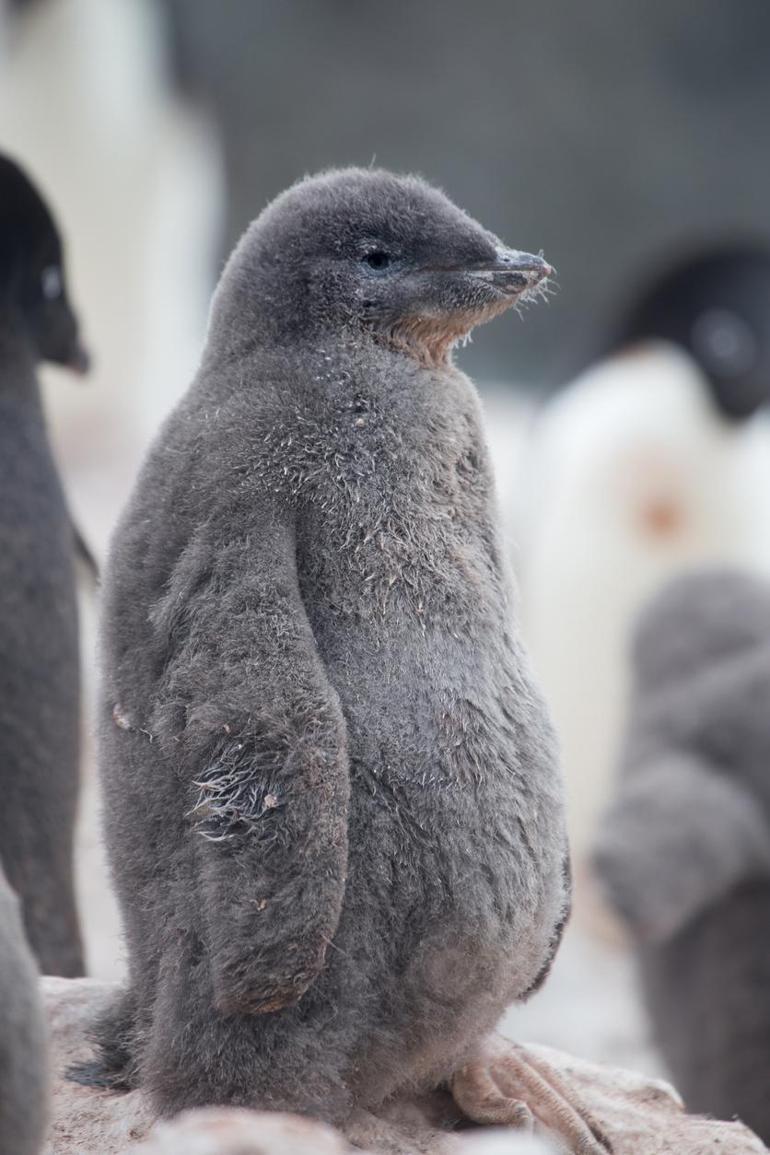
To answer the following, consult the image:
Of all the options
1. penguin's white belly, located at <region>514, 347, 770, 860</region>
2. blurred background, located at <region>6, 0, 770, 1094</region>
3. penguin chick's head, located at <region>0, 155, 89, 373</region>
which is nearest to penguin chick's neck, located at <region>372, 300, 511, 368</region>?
blurred background, located at <region>6, 0, 770, 1094</region>

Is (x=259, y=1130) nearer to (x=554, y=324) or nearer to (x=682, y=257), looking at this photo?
(x=682, y=257)

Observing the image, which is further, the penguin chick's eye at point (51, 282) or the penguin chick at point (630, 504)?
the penguin chick at point (630, 504)

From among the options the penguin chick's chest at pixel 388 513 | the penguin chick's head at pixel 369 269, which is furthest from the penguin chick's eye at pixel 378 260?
the penguin chick's chest at pixel 388 513

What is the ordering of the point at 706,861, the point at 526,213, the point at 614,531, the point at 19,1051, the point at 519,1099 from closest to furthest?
the point at 19,1051, the point at 519,1099, the point at 706,861, the point at 614,531, the point at 526,213

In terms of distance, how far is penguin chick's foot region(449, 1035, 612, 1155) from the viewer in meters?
1.68

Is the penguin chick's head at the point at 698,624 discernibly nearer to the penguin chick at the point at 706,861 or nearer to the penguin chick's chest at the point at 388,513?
the penguin chick at the point at 706,861

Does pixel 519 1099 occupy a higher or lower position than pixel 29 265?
lower

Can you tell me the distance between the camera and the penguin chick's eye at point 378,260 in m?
1.64

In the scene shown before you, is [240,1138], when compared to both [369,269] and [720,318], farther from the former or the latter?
[720,318]

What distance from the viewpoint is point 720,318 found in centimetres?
548

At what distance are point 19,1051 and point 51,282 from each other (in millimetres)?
1617

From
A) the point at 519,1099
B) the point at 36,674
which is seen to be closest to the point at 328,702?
the point at 519,1099

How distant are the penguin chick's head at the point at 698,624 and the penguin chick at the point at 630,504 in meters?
1.42

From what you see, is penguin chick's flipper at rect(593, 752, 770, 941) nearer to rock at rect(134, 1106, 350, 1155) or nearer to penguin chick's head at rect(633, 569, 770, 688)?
penguin chick's head at rect(633, 569, 770, 688)
